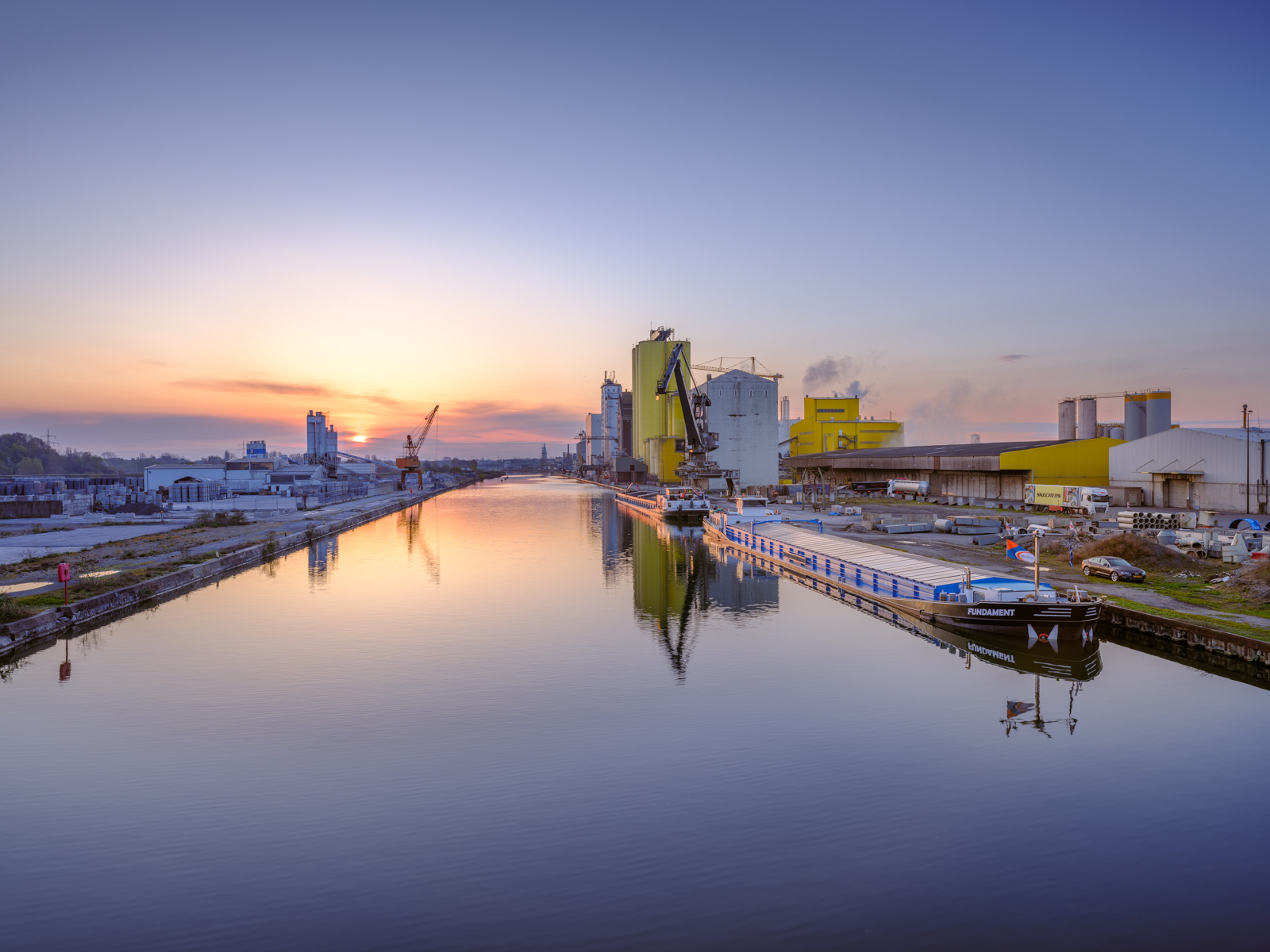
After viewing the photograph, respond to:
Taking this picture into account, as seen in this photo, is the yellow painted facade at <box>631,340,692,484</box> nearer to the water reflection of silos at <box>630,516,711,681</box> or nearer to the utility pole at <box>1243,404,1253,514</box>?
the water reflection of silos at <box>630,516,711,681</box>

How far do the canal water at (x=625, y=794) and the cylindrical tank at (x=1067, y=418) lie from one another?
63.7m

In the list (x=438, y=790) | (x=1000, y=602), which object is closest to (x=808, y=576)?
(x=1000, y=602)

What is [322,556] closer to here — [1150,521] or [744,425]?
[1150,521]

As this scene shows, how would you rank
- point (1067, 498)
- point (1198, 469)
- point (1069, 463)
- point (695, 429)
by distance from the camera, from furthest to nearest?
1. point (695, 429)
2. point (1069, 463)
3. point (1067, 498)
4. point (1198, 469)

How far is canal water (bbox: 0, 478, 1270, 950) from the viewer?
847cm

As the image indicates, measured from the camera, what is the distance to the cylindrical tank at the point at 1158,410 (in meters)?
61.8

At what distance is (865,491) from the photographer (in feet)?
257

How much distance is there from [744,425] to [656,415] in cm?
3147

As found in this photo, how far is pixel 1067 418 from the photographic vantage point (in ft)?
252

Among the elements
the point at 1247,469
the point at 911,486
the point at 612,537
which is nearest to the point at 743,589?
the point at 612,537

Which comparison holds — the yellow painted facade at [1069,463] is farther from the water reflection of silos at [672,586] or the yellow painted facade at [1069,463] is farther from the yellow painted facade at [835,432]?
the yellow painted facade at [835,432]

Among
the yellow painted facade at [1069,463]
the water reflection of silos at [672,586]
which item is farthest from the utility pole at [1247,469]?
the water reflection of silos at [672,586]

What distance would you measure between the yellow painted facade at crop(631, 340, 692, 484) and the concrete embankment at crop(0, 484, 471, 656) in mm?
57684

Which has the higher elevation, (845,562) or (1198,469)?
(1198,469)
